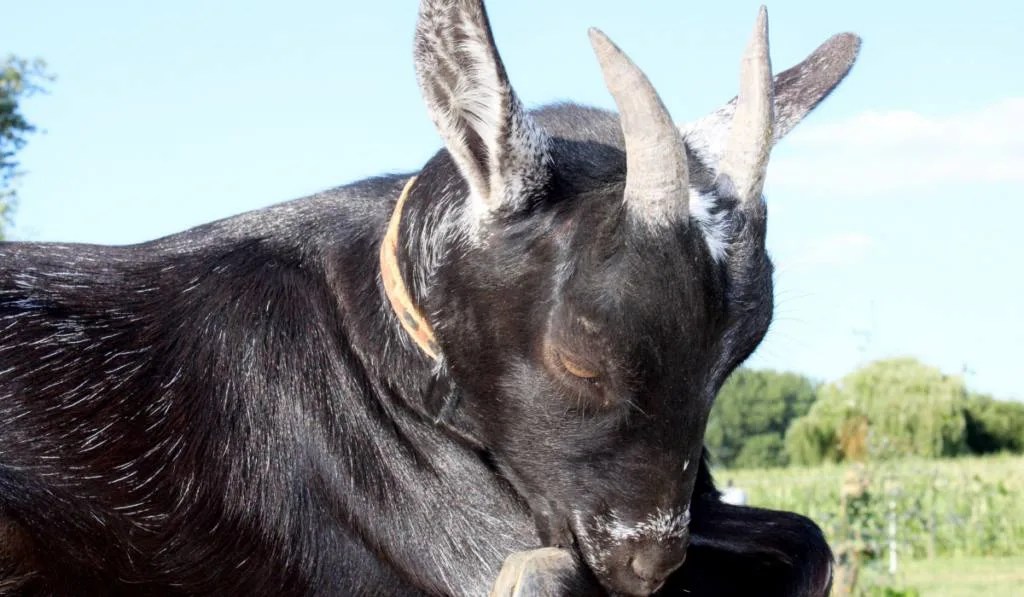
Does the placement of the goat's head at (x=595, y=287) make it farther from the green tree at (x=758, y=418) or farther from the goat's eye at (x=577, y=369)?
the green tree at (x=758, y=418)


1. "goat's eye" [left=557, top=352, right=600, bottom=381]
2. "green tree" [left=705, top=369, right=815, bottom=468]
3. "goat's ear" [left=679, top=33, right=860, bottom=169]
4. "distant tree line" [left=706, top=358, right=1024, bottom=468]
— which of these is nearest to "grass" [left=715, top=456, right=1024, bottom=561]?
"distant tree line" [left=706, top=358, right=1024, bottom=468]

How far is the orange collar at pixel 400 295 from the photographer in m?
3.87

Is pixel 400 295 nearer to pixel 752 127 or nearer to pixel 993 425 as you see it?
pixel 752 127

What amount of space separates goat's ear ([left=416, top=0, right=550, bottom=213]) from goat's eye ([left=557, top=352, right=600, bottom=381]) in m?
0.51

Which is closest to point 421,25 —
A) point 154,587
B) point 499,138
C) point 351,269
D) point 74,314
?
point 499,138

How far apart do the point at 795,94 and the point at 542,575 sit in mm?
1987

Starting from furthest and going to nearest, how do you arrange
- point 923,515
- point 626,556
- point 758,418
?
point 758,418 < point 923,515 < point 626,556

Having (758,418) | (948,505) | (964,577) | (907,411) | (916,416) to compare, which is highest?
(964,577)

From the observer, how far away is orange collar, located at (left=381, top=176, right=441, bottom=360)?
3867 millimetres

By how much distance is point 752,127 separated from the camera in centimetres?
357

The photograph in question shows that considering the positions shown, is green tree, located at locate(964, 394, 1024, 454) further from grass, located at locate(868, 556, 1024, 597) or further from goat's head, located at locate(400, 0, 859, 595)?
goat's head, located at locate(400, 0, 859, 595)

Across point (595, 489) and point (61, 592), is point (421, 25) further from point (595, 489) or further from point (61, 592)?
point (61, 592)

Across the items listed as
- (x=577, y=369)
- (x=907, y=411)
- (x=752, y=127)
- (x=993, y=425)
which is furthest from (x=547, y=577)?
(x=993, y=425)

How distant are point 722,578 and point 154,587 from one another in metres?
2.01
